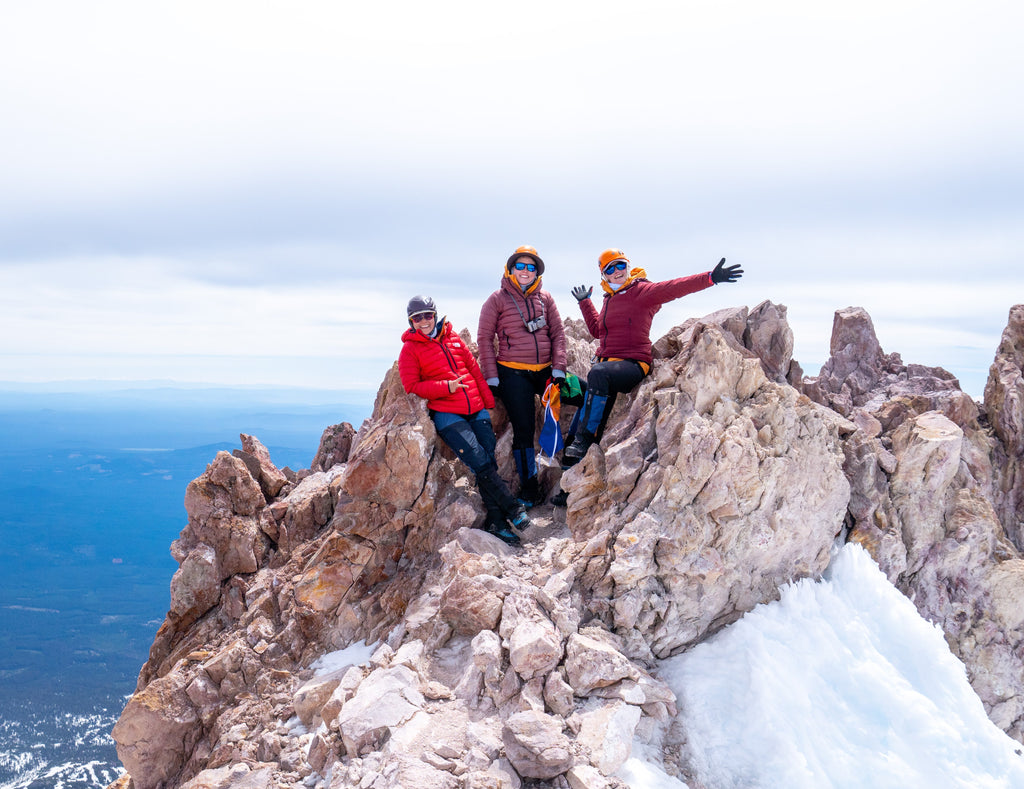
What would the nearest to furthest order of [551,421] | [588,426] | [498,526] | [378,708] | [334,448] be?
[378,708], [498,526], [588,426], [551,421], [334,448]

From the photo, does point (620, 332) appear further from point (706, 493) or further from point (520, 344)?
point (706, 493)

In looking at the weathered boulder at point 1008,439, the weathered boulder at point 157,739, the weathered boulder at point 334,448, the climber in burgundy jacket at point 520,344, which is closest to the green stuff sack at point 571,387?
the climber in burgundy jacket at point 520,344

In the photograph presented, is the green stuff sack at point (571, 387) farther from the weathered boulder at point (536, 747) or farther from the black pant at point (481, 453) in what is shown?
the weathered boulder at point (536, 747)

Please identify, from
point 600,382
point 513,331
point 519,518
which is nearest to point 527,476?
point 519,518

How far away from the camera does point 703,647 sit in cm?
947

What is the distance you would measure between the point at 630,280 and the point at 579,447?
3964mm

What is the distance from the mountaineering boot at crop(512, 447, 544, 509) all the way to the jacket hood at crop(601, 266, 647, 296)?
159 inches

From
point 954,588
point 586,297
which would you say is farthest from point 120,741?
point 954,588

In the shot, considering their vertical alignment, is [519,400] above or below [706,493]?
above

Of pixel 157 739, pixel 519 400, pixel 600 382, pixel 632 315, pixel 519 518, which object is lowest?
pixel 157 739

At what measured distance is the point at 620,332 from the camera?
12.3 m

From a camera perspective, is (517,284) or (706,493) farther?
(517,284)

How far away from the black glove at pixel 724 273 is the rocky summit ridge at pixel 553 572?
1133 millimetres

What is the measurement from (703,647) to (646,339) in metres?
6.47
